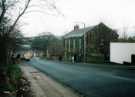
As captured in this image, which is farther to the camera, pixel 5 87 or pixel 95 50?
pixel 95 50

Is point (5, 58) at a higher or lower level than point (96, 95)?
higher

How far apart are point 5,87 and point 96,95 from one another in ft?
17.6

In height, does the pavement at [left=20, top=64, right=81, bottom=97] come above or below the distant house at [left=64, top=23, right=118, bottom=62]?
below

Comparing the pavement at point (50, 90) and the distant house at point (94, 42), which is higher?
the distant house at point (94, 42)

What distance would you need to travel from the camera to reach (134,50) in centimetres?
5494

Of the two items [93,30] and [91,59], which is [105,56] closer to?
[91,59]

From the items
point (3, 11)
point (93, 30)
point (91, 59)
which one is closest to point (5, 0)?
point (3, 11)

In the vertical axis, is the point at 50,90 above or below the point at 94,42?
below

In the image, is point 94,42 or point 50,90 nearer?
point 50,90

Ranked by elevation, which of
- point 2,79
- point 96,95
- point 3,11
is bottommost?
point 96,95

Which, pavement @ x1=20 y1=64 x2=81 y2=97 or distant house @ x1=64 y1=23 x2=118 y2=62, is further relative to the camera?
distant house @ x1=64 y1=23 x2=118 y2=62

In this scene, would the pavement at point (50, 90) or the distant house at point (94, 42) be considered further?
the distant house at point (94, 42)

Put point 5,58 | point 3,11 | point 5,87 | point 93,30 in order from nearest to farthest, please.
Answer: point 5,87 < point 3,11 < point 5,58 < point 93,30

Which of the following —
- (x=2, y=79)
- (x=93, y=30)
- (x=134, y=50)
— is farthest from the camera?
Result: (x=93, y=30)
